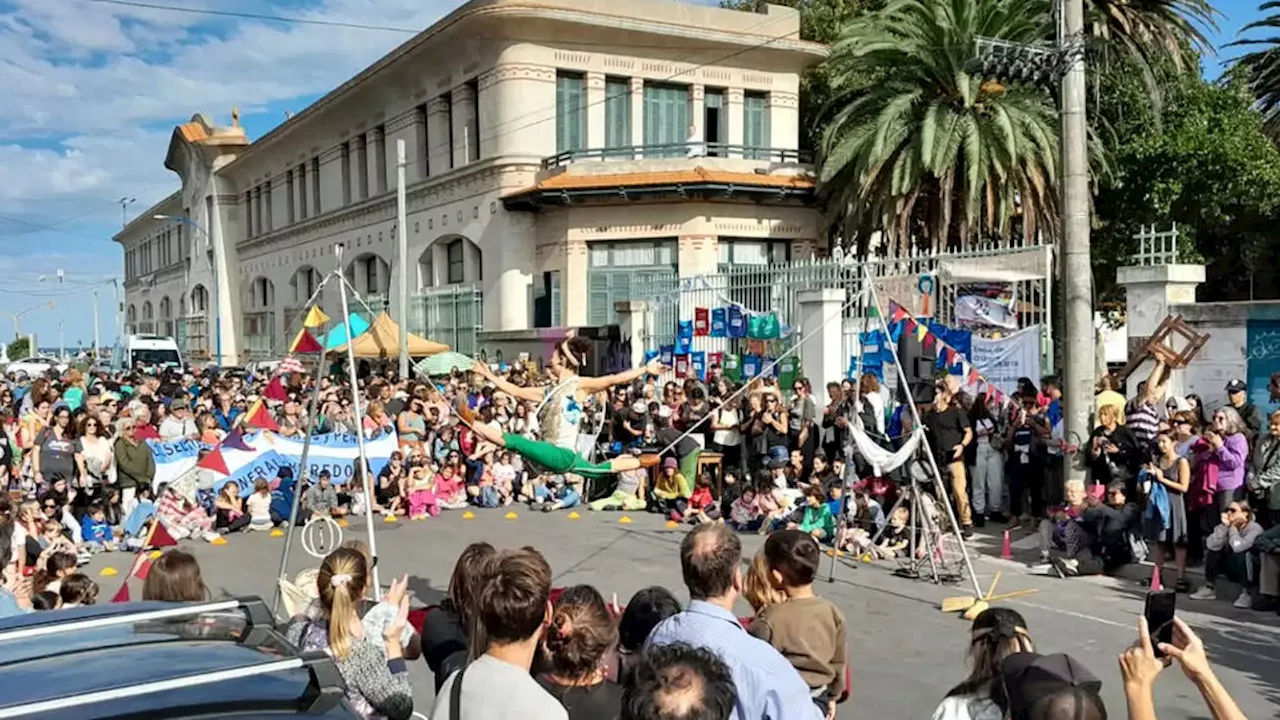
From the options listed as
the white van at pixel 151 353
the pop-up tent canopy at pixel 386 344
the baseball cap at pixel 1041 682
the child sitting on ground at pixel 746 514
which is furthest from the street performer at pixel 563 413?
the white van at pixel 151 353

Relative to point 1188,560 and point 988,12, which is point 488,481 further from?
point 988,12

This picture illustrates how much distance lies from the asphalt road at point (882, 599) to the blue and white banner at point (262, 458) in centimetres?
89

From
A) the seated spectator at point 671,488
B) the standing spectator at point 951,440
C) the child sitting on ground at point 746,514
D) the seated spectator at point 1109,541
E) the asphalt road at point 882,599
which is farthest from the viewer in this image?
the seated spectator at point 671,488

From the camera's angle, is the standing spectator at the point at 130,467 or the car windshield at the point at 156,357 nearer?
the standing spectator at the point at 130,467

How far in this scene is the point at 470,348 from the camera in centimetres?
3234

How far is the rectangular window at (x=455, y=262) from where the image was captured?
109 ft

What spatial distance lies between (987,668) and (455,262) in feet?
101

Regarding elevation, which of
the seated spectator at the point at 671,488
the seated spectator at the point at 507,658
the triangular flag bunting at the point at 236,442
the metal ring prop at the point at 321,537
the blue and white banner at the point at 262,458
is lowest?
the metal ring prop at the point at 321,537

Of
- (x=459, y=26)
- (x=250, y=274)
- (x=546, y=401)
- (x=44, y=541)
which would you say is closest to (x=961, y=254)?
(x=546, y=401)

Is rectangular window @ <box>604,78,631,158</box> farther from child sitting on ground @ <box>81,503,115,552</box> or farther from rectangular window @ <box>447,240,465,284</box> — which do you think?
child sitting on ground @ <box>81,503,115,552</box>

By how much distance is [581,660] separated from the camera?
3863 millimetres

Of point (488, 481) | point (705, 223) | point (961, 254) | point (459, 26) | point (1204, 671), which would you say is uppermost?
point (459, 26)

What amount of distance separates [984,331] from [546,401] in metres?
7.84

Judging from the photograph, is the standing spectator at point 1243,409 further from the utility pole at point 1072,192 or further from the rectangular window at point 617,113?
the rectangular window at point 617,113
